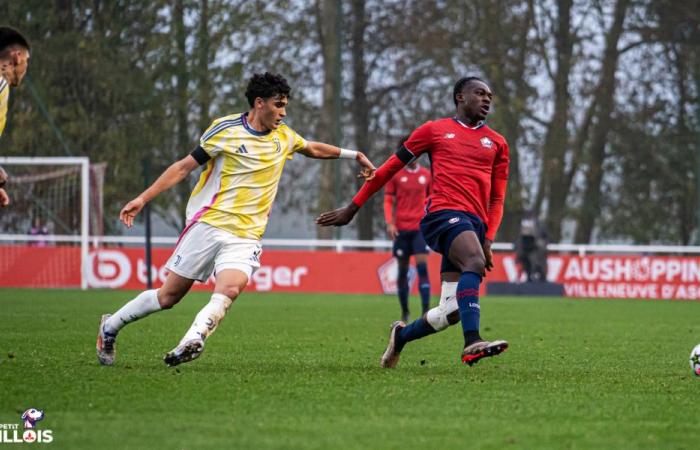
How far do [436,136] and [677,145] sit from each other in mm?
28744

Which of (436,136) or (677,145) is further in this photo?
(677,145)

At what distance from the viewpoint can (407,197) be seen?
51.7ft

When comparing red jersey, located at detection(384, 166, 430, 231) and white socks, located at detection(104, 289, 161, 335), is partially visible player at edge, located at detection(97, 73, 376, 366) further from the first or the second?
red jersey, located at detection(384, 166, 430, 231)

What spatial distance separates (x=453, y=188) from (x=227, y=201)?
1600 millimetres

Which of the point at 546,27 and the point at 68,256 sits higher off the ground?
the point at 546,27

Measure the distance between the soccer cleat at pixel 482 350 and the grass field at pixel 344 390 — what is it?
136 mm

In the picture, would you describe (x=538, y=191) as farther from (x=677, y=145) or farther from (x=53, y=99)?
(x=53, y=99)

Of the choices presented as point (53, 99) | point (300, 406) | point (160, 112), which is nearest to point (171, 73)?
point (160, 112)

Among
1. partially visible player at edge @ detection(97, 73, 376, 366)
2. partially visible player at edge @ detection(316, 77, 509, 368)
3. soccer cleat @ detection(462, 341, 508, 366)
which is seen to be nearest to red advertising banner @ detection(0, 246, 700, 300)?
partially visible player at edge @ detection(316, 77, 509, 368)

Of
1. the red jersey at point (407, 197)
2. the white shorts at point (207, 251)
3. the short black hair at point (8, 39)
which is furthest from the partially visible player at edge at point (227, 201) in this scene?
the red jersey at point (407, 197)

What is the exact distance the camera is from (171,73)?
32969 mm

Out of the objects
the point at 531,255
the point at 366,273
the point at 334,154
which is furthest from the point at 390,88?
the point at 334,154

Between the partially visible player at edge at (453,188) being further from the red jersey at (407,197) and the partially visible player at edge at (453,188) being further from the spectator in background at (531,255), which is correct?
the spectator in background at (531,255)

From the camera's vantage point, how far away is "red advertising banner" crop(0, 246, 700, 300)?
85.2 ft
